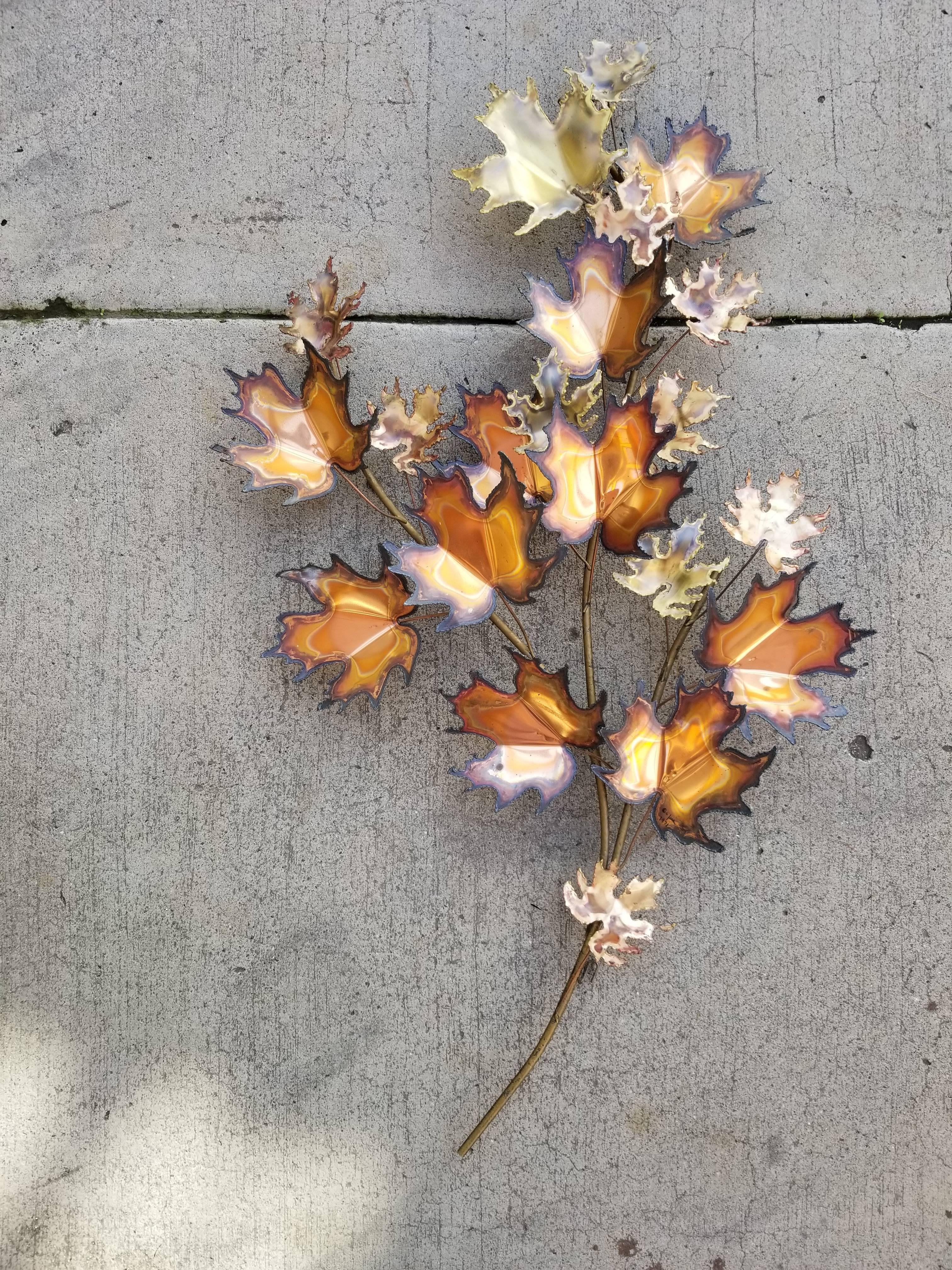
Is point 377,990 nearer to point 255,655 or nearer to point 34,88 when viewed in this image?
point 255,655

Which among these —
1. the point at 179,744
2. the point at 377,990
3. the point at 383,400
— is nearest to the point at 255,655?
the point at 179,744

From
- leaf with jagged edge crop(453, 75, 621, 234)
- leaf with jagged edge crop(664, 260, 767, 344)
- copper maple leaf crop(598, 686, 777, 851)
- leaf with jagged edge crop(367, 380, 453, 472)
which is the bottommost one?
copper maple leaf crop(598, 686, 777, 851)

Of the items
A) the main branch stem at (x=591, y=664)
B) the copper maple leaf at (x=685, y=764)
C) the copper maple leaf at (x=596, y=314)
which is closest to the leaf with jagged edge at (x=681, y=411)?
the copper maple leaf at (x=596, y=314)

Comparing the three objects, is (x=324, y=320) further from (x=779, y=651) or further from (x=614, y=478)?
(x=779, y=651)

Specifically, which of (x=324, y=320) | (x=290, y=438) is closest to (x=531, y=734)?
(x=290, y=438)

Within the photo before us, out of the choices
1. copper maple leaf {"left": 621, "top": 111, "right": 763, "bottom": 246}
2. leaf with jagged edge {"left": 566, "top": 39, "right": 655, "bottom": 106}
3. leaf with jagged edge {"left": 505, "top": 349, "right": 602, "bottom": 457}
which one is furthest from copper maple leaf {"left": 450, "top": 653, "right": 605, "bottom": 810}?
leaf with jagged edge {"left": 566, "top": 39, "right": 655, "bottom": 106}

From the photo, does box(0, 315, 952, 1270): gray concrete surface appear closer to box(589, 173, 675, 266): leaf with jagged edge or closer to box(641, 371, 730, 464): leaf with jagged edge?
box(641, 371, 730, 464): leaf with jagged edge
